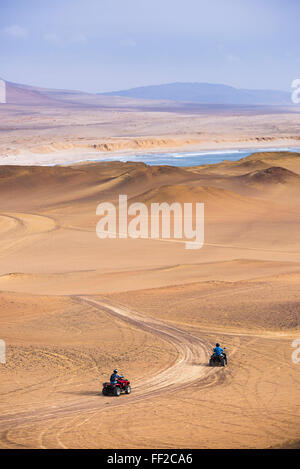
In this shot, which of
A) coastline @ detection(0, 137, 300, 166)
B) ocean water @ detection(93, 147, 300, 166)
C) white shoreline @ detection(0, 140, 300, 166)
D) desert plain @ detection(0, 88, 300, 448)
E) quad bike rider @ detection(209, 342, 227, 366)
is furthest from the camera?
ocean water @ detection(93, 147, 300, 166)

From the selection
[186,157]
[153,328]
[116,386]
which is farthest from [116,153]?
[116,386]

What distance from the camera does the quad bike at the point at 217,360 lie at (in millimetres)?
16922

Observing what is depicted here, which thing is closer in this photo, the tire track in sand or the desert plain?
the desert plain

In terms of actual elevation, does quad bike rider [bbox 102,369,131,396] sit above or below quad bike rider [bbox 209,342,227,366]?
below

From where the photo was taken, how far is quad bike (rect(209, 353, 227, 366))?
1692 cm

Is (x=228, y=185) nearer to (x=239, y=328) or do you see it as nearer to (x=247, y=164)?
(x=247, y=164)

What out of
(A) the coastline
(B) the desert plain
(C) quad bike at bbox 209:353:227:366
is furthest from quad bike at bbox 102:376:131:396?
(A) the coastline

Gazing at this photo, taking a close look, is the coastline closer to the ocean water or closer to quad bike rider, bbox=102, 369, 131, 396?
the ocean water

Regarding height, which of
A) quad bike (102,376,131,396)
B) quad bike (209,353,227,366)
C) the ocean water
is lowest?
quad bike (102,376,131,396)

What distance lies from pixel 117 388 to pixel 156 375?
6.60 feet

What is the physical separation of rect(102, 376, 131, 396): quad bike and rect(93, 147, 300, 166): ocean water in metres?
85.1

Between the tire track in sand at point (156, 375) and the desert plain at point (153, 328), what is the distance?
0.04 meters

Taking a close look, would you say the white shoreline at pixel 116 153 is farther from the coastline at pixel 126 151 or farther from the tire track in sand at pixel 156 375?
the tire track in sand at pixel 156 375

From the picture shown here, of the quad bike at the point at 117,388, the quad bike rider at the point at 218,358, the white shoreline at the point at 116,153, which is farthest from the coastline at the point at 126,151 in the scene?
the quad bike at the point at 117,388
